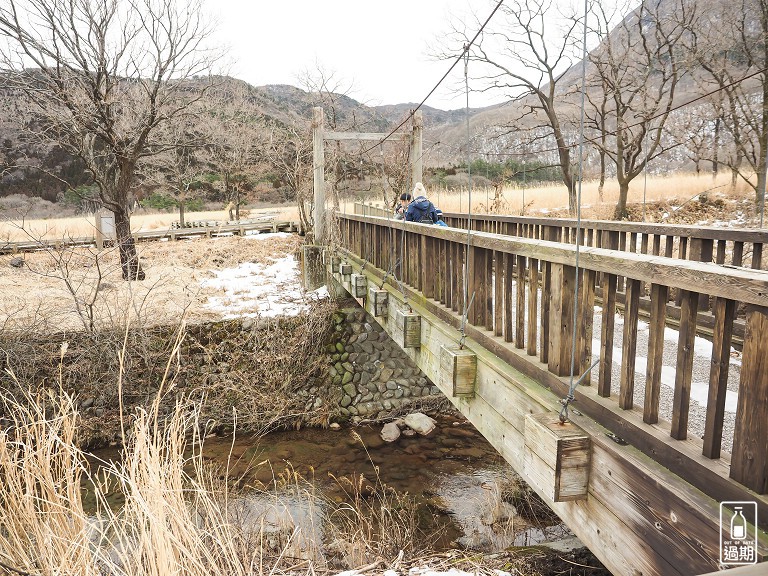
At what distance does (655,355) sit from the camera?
6.64ft

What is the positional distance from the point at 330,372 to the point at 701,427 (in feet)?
25.1

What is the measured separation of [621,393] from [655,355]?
0.26 metres

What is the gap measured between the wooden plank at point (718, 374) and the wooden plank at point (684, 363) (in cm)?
9

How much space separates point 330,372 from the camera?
390 inches

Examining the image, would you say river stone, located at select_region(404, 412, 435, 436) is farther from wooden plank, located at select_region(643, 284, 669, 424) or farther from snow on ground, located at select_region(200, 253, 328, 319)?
wooden plank, located at select_region(643, 284, 669, 424)

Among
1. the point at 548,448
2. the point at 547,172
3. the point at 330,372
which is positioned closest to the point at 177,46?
the point at 330,372

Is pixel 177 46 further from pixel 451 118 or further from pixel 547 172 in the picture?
pixel 451 118

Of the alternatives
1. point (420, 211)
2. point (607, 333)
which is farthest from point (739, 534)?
point (420, 211)

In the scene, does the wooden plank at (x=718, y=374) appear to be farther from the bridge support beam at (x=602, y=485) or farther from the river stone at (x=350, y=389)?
the river stone at (x=350, y=389)

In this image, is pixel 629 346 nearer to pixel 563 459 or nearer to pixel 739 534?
pixel 563 459

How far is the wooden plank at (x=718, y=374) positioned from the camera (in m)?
1.67

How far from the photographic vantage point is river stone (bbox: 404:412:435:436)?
8.55 meters

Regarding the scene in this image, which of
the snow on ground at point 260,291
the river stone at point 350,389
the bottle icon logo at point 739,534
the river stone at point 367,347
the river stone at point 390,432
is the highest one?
the bottle icon logo at point 739,534

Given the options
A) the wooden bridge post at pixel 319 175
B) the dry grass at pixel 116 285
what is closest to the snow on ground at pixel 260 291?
the dry grass at pixel 116 285
